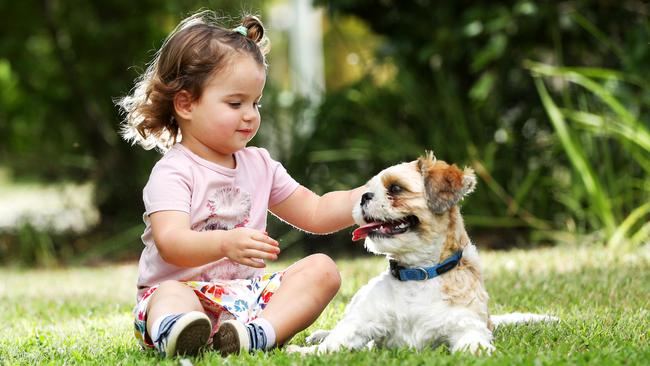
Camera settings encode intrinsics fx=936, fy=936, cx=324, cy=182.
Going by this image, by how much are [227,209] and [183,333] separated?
0.73m

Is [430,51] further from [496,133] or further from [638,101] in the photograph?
[638,101]

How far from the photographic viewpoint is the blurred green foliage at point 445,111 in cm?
760

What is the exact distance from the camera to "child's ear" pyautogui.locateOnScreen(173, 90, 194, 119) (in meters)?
3.95

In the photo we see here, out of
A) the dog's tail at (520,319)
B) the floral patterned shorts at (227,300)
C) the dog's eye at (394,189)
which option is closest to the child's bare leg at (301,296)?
the floral patterned shorts at (227,300)

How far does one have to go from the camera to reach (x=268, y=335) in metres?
3.62

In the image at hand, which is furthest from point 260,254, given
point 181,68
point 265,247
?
point 181,68

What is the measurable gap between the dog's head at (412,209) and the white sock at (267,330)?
49cm

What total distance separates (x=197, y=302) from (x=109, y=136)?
22.0 ft

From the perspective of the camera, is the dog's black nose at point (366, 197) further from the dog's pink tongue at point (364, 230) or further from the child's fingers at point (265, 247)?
the child's fingers at point (265, 247)

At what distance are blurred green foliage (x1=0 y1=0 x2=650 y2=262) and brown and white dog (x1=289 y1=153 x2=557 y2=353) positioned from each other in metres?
3.79

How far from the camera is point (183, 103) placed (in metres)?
3.97

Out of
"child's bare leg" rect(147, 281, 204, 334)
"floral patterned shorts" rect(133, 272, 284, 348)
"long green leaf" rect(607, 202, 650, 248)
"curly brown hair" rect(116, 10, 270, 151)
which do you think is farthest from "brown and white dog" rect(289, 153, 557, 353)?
"long green leaf" rect(607, 202, 650, 248)

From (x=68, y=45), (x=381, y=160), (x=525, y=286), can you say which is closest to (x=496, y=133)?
(x=381, y=160)

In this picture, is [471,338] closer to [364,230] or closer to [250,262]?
[364,230]
